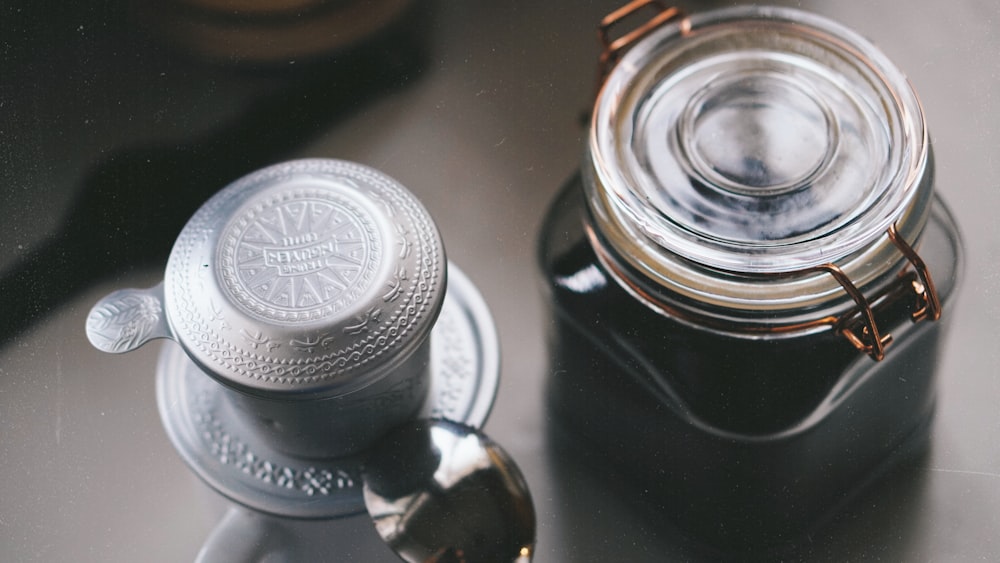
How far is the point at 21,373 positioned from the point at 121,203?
4.9 inches

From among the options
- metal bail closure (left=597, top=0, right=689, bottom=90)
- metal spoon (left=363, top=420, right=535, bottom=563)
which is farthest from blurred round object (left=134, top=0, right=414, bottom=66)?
metal spoon (left=363, top=420, right=535, bottom=563)

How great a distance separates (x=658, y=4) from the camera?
0.71m

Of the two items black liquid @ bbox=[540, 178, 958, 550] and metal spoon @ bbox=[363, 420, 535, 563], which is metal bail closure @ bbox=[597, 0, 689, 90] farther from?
metal spoon @ bbox=[363, 420, 535, 563]

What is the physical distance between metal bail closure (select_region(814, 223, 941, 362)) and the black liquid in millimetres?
27

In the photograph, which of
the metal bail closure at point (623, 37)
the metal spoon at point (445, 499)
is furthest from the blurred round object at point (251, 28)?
the metal spoon at point (445, 499)

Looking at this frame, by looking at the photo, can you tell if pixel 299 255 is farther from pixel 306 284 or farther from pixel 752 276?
pixel 752 276

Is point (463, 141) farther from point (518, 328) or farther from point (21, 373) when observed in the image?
point (21, 373)

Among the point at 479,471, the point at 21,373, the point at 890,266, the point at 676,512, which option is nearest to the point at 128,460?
the point at 21,373

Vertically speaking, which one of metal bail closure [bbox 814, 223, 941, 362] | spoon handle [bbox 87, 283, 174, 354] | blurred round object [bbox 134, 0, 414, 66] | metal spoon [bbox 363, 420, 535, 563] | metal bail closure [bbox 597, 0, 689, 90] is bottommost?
metal spoon [bbox 363, 420, 535, 563]

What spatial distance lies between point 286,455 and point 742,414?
26 centimetres

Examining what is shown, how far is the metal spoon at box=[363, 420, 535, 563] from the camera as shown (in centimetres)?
57

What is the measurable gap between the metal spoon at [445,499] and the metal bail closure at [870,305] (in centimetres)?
20

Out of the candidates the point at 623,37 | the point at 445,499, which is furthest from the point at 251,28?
the point at 445,499

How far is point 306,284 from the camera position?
51cm
